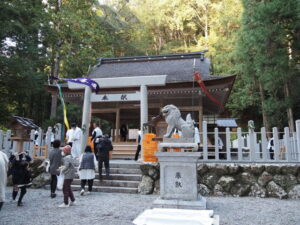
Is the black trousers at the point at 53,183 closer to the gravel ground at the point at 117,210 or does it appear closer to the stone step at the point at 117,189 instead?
the gravel ground at the point at 117,210

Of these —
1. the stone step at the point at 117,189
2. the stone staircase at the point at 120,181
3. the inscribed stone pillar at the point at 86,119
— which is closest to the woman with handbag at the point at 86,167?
the stone step at the point at 117,189

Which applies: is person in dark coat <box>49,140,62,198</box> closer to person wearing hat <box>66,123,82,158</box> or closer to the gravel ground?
the gravel ground

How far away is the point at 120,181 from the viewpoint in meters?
7.07

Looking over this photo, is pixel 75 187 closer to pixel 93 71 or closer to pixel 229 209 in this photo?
pixel 229 209

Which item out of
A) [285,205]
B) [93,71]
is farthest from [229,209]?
[93,71]

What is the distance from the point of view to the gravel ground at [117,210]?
4129 mm

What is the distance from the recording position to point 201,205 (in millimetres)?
4551

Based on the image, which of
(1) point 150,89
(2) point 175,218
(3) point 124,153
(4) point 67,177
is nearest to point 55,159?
(4) point 67,177

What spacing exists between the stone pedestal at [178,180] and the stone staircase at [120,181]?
2.17 metres

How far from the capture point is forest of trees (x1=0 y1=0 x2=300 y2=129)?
1228 centimetres

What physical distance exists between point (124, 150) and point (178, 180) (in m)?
6.52

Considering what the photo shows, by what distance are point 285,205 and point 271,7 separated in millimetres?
10219

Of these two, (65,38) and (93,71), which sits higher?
(65,38)

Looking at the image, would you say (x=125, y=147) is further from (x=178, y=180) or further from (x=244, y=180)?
(x=178, y=180)
